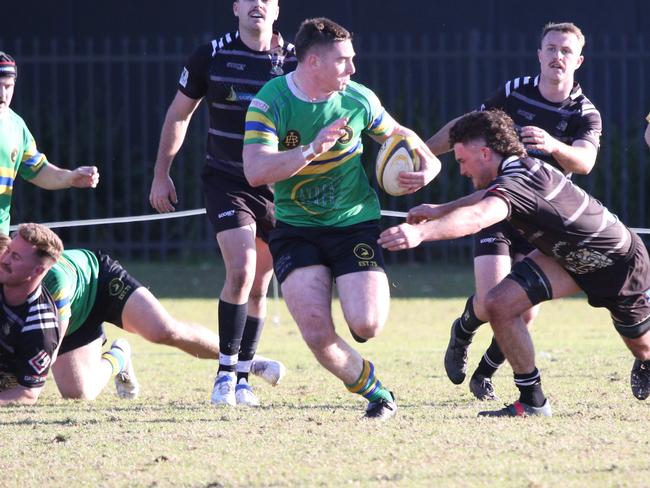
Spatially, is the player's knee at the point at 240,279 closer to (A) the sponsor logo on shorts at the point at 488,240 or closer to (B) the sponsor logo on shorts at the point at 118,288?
(B) the sponsor logo on shorts at the point at 118,288

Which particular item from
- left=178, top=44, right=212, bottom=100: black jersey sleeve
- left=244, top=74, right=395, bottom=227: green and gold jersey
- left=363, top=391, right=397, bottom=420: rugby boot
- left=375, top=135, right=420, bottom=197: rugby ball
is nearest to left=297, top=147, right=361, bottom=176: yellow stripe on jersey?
left=244, top=74, right=395, bottom=227: green and gold jersey

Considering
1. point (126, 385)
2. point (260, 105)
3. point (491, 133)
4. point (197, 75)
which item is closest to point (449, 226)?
point (491, 133)

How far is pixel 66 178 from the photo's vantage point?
27.5 ft

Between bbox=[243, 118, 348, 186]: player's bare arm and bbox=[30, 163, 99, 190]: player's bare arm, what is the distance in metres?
1.76

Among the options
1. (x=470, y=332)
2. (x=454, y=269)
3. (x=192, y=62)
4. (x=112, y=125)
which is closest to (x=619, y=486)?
(x=470, y=332)

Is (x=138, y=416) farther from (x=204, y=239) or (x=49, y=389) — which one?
(x=204, y=239)

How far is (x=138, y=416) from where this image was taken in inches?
283

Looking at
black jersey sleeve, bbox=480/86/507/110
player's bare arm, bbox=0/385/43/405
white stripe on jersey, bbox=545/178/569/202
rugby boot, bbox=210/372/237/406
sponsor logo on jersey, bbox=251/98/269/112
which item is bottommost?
rugby boot, bbox=210/372/237/406

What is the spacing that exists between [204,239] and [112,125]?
221 cm

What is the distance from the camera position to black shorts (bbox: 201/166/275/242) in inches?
312

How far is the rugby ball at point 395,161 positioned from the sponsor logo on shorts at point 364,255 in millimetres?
337

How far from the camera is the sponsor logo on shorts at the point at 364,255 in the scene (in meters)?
6.91

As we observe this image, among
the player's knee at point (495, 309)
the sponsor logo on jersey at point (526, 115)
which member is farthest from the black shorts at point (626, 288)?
Result: the sponsor logo on jersey at point (526, 115)

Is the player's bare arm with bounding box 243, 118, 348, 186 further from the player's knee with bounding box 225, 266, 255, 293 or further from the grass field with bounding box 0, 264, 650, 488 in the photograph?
the grass field with bounding box 0, 264, 650, 488
